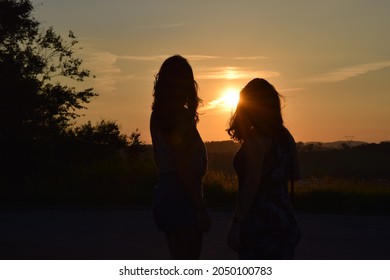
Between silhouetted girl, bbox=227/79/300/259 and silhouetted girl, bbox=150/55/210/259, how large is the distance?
0.27 metres

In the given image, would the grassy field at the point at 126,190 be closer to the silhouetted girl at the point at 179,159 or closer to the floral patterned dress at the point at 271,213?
the floral patterned dress at the point at 271,213

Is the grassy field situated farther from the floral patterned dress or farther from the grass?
the floral patterned dress

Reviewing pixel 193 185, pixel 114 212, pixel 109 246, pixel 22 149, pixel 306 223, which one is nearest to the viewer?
pixel 193 185

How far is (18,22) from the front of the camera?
35.4 meters

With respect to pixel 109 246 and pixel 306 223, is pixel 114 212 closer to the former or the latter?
pixel 306 223

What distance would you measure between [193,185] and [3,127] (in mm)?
28380

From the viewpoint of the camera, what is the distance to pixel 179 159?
5336 mm

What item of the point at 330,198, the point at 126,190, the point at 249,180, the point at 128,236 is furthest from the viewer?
the point at 126,190

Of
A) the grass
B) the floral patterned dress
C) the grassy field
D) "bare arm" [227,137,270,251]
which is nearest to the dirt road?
the grass

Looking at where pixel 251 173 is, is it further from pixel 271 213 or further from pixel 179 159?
pixel 179 159

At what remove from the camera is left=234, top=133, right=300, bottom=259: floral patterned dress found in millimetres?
5406

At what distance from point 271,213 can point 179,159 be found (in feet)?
2.56

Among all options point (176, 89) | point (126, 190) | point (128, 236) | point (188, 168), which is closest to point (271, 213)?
point (188, 168)

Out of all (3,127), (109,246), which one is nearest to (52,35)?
(3,127)
